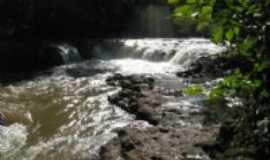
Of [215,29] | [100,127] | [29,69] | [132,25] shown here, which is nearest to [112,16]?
[132,25]

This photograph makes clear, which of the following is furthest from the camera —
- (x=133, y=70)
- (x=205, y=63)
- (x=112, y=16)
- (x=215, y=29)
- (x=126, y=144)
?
(x=112, y=16)

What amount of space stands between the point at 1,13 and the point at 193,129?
16.4m

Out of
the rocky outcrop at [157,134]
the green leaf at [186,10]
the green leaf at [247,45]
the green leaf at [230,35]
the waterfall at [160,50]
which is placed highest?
the green leaf at [186,10]

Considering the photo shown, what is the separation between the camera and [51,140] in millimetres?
10000

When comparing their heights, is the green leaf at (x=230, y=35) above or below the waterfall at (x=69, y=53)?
above

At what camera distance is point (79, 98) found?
13625 mm

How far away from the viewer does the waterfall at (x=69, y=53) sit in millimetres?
20438

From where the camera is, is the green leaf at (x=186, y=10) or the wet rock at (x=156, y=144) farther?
the wet rock at (x=156, y=144)

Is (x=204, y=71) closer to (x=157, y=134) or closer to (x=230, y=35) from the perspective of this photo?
(x=157, y=134)

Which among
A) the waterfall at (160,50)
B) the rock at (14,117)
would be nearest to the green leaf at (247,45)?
the rock at (14,117)

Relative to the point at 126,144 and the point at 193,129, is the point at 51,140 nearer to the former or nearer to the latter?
the point at 126,144

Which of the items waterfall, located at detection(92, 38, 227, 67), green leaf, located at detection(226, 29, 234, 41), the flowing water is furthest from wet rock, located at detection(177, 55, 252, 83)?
green leaf, located at detection(226, 29, 234, 41)

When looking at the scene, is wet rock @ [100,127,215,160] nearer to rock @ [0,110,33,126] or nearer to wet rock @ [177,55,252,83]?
rock @ [0,110,33,126]

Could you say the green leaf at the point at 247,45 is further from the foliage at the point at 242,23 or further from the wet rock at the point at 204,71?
the wet rock at the point at 204,71
